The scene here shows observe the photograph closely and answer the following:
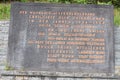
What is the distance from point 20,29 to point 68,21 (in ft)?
3.61

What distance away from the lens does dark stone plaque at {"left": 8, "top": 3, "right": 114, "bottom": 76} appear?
27.1ft

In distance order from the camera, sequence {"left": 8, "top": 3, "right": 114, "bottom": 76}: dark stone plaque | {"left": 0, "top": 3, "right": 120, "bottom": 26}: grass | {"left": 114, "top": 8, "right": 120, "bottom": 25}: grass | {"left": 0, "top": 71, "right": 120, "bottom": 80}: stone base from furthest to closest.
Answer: {"left": 0, "top": 3, "right": 120, "bottom": 26}: grass < {"left": 114, "top": 8, "right": 120, "bottom": 25}: grass < {"left": 8, "top": 3, "right": 114, "bottom": 76}: dark stone plaque < {"left": 0, "top": 71, "right": 120, "bottom": 80}: stone base

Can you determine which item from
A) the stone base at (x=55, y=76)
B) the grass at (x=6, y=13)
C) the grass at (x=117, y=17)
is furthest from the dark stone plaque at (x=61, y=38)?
the grass at (x=6, y=13)

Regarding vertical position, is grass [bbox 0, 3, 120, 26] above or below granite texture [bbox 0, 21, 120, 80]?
above

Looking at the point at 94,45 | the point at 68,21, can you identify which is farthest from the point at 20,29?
the point at 94,45

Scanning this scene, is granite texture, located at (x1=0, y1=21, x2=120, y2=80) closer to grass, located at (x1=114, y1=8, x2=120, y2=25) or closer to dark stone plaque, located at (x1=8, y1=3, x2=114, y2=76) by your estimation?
dark stone plaque, located at (x1=8, y1=3, x2=114, y2=76)

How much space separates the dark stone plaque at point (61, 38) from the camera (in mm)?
8250

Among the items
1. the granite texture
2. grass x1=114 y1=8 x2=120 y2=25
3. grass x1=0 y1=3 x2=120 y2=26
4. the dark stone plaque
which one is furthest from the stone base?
grass x1=0 y1=3 x2=120 y2=26

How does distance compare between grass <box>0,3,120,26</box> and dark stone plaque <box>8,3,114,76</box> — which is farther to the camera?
grass <box>0,3,120,26</box>

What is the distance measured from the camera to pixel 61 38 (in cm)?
840

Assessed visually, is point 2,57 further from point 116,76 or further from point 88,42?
point 116,76

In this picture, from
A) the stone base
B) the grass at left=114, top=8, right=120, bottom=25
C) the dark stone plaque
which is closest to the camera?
the stone base

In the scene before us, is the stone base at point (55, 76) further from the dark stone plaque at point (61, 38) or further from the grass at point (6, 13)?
the grass at point (6, 13)

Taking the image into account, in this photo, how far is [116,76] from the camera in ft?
26.4
